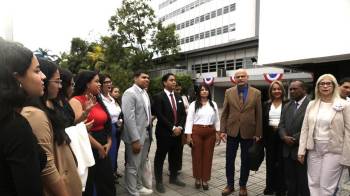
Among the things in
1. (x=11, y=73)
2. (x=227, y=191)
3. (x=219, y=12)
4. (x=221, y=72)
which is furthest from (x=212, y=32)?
(x=11, y=73)

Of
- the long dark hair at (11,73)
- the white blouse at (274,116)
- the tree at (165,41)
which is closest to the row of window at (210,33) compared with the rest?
the tree at (165,41)

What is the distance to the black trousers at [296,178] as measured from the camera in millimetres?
3934

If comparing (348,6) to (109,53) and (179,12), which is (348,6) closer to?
(109,53)

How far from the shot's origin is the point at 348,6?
973 centimetres

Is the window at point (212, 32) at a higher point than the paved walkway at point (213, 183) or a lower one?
higher

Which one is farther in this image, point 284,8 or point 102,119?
point 284,8

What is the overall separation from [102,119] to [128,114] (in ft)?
2.09

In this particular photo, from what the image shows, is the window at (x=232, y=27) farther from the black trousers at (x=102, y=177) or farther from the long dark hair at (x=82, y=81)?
the black trousers at (x=102, y=177)

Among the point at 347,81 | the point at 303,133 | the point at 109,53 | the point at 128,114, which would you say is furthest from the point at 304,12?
→ the point at 109,53

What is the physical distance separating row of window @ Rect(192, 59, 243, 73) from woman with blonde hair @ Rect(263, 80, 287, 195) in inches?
923

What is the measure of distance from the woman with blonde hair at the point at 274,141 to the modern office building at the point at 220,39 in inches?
740

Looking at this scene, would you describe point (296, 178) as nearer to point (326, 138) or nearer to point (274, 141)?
point (274, 141)

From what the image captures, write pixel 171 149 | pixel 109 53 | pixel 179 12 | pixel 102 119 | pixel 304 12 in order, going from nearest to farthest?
pixel 102 119 < pixel 171 149 < pixel 304 12 < pixel 109 53 < pixel 179 12

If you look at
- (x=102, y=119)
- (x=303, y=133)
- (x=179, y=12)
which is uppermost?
(x=179, y=12)
